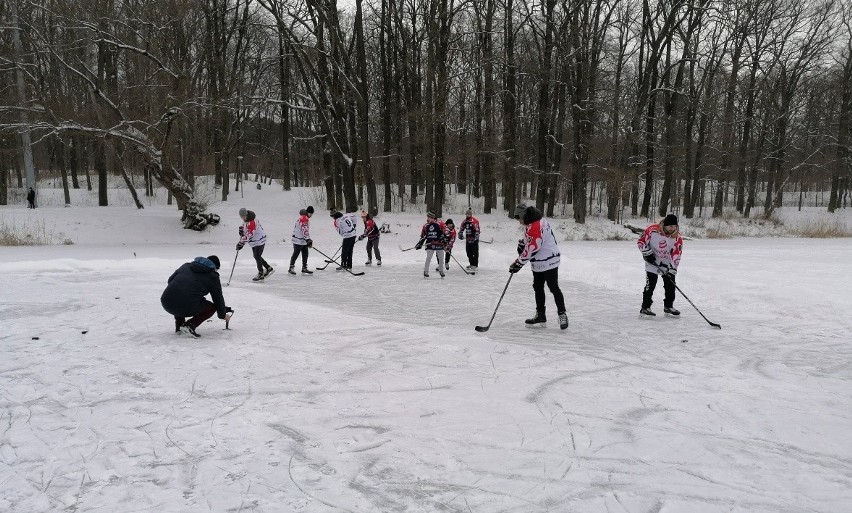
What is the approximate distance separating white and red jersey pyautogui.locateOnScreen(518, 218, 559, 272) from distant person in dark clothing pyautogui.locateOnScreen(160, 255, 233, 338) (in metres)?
4.39

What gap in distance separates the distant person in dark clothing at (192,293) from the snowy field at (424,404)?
27cm

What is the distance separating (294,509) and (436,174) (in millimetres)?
24000

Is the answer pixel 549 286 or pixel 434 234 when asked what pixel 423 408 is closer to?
pixel 549 286

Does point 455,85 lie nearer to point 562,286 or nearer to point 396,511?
point 562,286

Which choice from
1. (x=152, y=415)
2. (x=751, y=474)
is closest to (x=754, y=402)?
(x=751, y=474)

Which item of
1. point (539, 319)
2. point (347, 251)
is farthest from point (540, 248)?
point (347, 251)

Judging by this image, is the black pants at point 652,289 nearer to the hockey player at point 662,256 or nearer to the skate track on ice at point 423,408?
the hockey player at point 662,256

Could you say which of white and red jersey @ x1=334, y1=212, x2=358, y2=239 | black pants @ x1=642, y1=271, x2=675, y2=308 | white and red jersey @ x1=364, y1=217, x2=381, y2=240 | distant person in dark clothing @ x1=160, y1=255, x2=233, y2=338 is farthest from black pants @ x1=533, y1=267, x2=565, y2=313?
white and red jersey @ x1=364, y1=217, x2=381, y2=240

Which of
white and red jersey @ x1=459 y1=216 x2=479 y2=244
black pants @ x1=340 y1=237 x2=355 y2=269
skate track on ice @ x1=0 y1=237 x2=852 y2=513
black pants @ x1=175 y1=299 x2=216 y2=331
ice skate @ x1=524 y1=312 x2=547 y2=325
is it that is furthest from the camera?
white and red jersey @ x1=459 y1=216 x2=479 y2=244

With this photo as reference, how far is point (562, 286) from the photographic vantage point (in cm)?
1192

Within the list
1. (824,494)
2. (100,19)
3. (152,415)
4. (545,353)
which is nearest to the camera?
(824,494)

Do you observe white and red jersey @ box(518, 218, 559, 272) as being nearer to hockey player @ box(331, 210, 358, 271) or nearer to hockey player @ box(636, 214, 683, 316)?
hockey player @ box(636, 214, 683, 316)

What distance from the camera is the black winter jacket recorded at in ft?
22.5

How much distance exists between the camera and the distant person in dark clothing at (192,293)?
6.85 metres
